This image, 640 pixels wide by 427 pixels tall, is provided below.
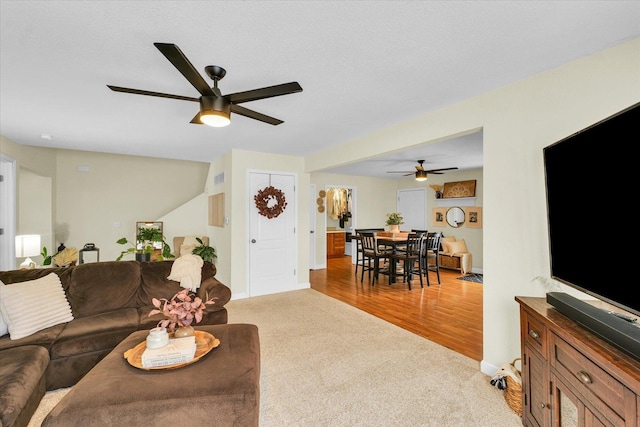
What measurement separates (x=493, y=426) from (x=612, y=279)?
3.99 feet

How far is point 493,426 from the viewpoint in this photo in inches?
74.0

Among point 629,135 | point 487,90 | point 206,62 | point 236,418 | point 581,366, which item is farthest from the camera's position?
point 487,90

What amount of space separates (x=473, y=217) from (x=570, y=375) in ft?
20.2

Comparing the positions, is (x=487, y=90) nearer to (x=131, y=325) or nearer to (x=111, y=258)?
(x=131, y=325)

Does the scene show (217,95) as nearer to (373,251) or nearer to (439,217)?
(373,251)

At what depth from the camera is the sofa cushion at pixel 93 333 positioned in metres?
2.23

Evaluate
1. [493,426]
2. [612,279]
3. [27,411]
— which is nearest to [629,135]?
[612,279]

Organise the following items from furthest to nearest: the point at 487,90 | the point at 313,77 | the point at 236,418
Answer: the point at 487,90, the point at 313,77, the point at 236,418

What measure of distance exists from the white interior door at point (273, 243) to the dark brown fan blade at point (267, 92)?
2.96 m

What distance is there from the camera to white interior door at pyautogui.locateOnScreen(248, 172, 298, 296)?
502 cm

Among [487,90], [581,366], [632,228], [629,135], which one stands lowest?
[581,366]

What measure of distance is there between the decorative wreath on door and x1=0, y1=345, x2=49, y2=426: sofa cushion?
327 cm

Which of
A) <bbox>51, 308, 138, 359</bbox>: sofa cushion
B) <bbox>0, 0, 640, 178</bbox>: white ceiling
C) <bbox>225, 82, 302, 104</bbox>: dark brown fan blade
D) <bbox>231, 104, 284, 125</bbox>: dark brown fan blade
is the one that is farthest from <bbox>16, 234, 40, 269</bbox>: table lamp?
<bbox>225, 82, 302, 104</bbox>: dark brown fan blade

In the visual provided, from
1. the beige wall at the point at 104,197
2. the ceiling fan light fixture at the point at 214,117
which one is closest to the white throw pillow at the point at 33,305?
the ceiling fan light fixture at the point at 214,117
